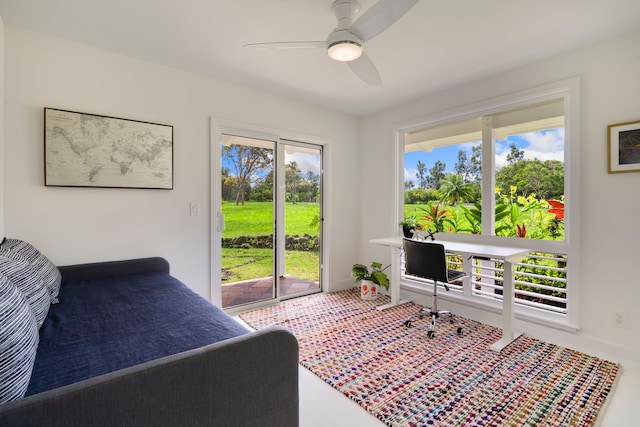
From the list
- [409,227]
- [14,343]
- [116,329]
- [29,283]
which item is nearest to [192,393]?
[14,343]

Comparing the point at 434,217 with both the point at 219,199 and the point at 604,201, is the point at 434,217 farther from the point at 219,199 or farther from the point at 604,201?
A: the point at 219,199

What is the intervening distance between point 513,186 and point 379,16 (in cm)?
226

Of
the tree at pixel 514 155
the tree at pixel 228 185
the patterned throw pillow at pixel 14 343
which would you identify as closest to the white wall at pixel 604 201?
the tree at pixel 514 155

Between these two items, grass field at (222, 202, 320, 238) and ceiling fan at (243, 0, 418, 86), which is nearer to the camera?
ceiling fan at (243, 0, 418, 86)

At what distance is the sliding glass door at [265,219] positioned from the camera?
3.29m

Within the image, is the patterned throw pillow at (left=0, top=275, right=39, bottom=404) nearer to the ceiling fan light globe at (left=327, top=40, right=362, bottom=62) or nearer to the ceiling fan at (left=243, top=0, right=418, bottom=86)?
the ceiling fan at (left=243, top=0, right=418, bottom=86)

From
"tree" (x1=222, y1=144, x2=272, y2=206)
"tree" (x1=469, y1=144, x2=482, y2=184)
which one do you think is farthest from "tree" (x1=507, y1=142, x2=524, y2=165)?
"tree" (x1=222, y1=144, x2=272, y2=206)

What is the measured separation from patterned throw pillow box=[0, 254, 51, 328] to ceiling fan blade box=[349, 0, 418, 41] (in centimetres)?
219

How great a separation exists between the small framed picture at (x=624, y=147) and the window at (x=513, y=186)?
0.22m

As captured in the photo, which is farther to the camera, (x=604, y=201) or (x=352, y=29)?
(x=604, y=201)

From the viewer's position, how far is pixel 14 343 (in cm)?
94

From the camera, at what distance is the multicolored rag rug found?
5.80 feet

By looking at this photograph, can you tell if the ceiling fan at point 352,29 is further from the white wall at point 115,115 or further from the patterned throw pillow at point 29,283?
the patterned throw pillow at point 29,283

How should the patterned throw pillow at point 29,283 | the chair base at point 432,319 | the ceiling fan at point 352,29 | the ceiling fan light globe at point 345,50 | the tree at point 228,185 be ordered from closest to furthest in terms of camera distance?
the patterned throw pillow at point 29,283, the ceiling fan at point 352,29, the ceiling fan light globe at point 345,50, the chair base at point 432,319, the tree at point 228,185
